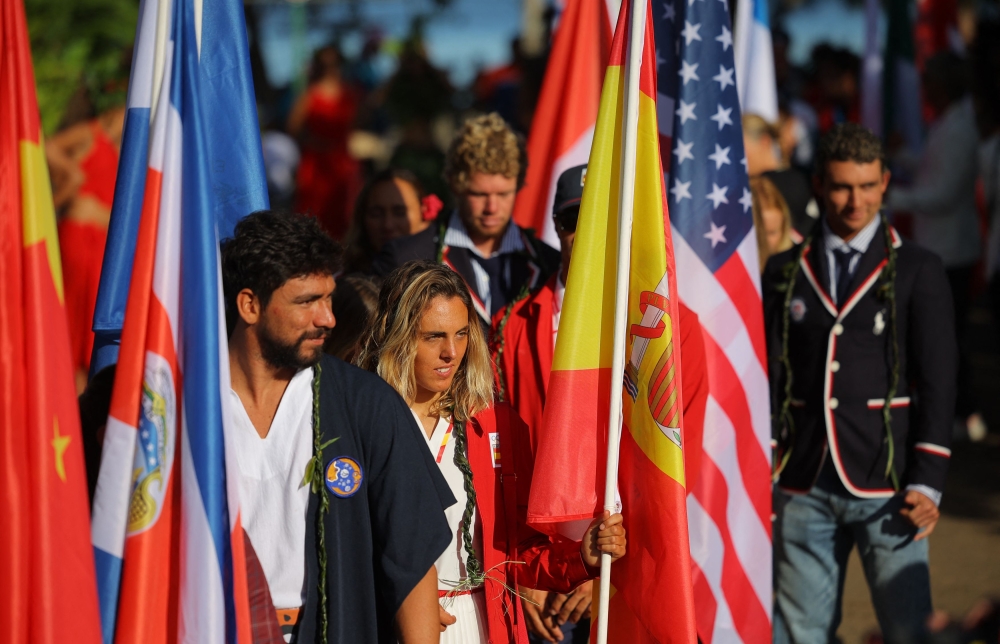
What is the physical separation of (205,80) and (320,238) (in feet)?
3.69

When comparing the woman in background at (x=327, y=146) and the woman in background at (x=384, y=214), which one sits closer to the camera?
the woman in background at (x=384, y=214)

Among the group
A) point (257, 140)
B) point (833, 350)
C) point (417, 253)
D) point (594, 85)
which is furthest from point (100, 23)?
point (833, 350)

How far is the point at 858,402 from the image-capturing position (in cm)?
445

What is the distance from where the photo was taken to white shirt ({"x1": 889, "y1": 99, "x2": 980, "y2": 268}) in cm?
823

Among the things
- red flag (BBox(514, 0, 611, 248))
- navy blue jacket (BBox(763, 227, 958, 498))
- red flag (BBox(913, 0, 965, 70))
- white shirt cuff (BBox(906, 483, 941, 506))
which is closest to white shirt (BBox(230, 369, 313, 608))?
navy blue jacket (BBox(763, 227, 958, 498))

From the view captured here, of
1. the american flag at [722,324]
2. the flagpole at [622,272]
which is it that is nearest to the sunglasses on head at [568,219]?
the american flag at [722,324]

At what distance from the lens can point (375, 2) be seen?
1853 centimetres

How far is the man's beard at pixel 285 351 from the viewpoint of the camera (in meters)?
3.00

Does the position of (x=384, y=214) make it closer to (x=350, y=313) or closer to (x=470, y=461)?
(x=350, y=313)

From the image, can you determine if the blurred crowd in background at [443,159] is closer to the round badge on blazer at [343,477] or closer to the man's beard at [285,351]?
the man's beard at [285,351]

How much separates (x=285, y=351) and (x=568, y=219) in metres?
1.56

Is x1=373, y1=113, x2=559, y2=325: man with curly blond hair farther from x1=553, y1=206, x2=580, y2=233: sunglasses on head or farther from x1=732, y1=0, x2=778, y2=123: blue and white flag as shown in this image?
x1=732, y1=0, x2=778, y2=123: blue and white flag

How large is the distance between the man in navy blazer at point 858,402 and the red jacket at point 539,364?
62 centimetres

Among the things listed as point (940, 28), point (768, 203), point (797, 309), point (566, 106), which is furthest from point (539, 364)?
point (940, 28)
